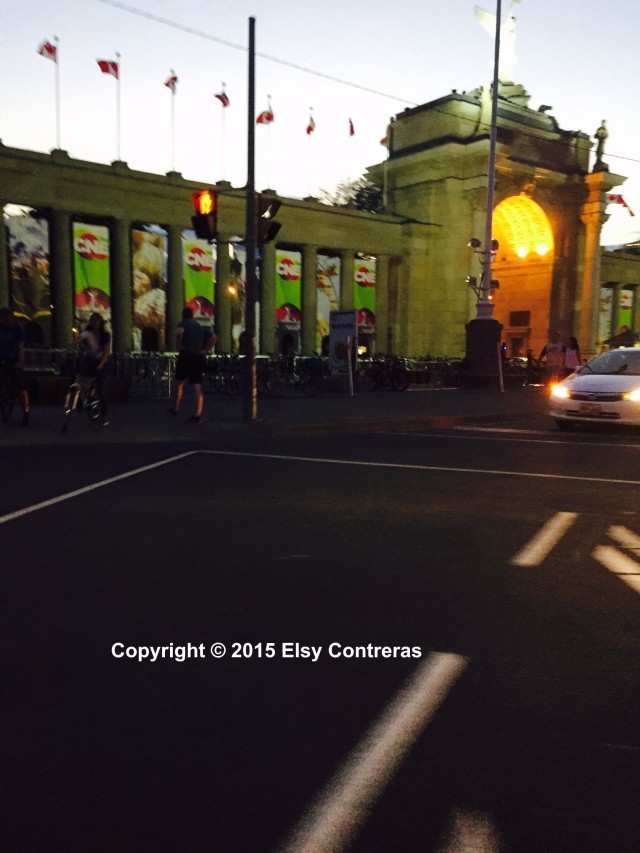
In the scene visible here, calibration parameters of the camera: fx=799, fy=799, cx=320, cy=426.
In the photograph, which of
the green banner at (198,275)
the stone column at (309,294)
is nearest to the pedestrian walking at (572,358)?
the green banner at (198,275)

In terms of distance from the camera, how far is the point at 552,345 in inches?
903

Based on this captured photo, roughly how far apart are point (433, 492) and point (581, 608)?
3701 millimetres

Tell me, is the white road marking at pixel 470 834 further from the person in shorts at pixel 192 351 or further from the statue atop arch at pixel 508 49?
the statue atop arch at pixel 508 49

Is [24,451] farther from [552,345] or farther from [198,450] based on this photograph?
[552,345]

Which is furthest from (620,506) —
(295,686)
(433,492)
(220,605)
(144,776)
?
(144,776)

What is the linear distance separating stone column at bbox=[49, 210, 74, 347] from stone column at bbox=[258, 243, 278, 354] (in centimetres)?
1036

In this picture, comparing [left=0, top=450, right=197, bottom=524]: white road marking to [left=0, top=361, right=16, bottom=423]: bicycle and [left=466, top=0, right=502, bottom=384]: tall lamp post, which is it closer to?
[left=0, top=361, right=16, bottom=423]: bicycle

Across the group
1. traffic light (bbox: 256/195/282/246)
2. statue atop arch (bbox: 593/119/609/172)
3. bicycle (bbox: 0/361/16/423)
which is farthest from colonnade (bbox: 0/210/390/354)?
bicycle (bbox: 0/361/16/423)

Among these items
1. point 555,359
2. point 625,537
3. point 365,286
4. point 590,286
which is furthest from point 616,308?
point 625,537

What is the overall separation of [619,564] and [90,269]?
35.9 m

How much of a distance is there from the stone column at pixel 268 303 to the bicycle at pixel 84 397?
29675 mm

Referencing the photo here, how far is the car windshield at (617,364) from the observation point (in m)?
14.9

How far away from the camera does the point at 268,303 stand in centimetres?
4356

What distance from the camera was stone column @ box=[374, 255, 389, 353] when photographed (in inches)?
1889
